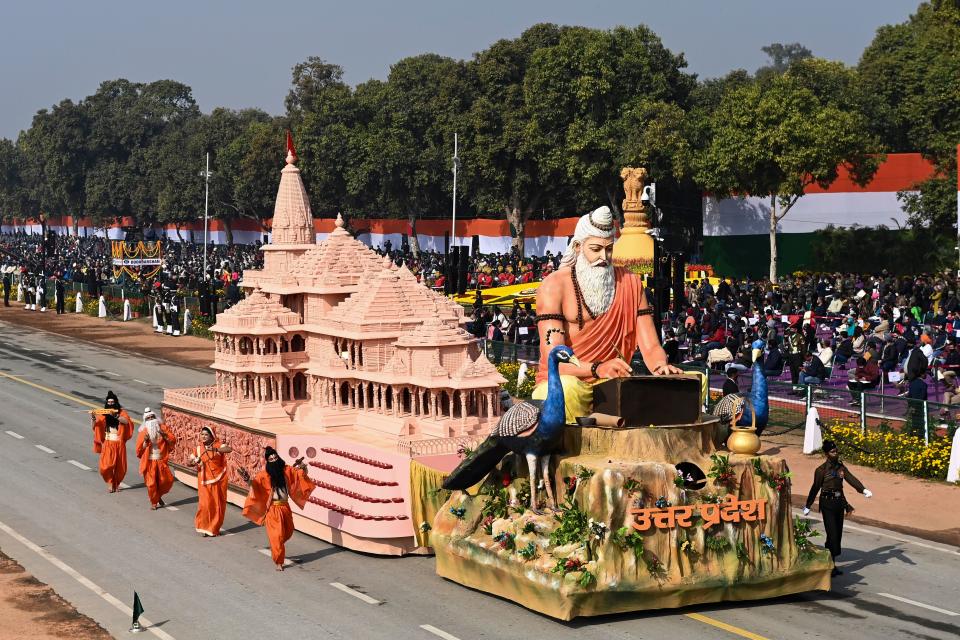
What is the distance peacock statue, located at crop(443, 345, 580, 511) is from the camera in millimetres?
17531

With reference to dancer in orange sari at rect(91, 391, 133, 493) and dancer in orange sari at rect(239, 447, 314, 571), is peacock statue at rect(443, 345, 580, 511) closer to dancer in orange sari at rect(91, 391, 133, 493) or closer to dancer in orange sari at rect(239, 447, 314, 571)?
dancer in orange sari at rect(239, 447, 314, 571)

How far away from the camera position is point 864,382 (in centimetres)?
3077

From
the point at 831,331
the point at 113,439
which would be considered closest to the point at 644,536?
the point at 113,439

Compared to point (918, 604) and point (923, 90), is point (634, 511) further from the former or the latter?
point (923, 90)

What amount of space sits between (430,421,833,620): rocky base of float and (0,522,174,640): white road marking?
4555 millimetres

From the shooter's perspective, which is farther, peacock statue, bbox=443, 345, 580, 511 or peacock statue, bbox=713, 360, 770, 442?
peacock statue, bbox=713, 360, 770, 442

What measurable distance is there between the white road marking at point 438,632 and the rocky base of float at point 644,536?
1270 millimetres

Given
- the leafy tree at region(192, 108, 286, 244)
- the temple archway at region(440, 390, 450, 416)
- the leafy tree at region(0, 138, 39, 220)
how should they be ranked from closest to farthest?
the temple archway at region(440, 390, 450, 416), the leafy tree at region(192, 108, 286, 244), the leafy tree at region(0, 138, 39, 220)

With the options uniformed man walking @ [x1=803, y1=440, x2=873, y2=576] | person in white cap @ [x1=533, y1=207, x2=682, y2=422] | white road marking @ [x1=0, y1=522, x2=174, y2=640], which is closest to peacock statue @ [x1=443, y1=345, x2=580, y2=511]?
person in white cap @ [x1=533, y1=207, x2=682, y2=422]

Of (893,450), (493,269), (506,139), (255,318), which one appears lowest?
(893,450)

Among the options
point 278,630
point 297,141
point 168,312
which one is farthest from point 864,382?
point 297,141

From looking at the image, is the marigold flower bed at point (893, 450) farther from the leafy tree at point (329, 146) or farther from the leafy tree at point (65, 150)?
the leafy tree at point (65, 150)

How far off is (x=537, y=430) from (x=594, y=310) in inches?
109

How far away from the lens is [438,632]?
17.0 m
